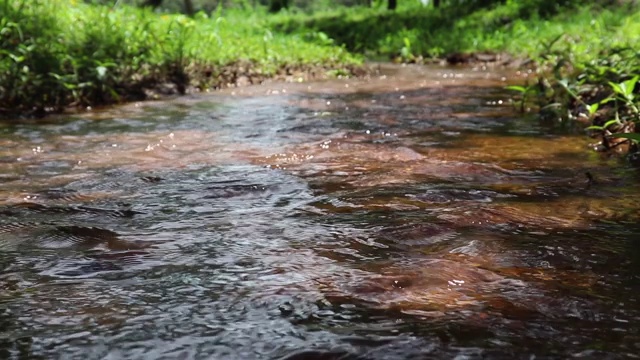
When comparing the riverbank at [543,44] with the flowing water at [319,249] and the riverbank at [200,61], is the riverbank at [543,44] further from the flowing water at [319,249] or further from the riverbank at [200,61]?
the flowing water at [319,249]

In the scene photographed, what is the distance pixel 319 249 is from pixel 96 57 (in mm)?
4727

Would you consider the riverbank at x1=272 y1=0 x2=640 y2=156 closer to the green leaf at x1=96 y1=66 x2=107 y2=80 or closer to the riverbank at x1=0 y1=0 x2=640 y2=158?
the riverbank at x1=0 y1=0 x2=640 y2=158

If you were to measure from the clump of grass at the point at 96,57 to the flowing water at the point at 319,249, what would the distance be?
1.72m

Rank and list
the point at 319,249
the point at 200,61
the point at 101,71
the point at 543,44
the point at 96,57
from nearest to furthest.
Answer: the point at 319,249 < the point at 101,71 < the point at 96,57 < the point at 543,44 < the point at 200,61

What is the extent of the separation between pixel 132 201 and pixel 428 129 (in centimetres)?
220

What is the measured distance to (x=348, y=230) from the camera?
188 cm

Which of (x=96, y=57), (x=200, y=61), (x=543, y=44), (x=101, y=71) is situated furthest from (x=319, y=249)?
(x=200, y=61)

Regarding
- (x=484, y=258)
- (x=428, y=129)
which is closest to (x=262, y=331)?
(x=484, y=258)

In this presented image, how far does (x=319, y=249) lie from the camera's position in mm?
1714

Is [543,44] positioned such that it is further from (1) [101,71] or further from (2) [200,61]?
(1) [101,71]

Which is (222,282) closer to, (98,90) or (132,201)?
(132,201)

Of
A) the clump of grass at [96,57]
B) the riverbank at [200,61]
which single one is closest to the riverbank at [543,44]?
the riverbank at [200,61]

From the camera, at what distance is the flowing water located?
121 centimetres

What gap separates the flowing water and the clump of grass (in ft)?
5.65
